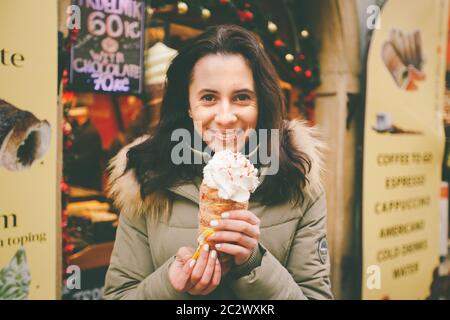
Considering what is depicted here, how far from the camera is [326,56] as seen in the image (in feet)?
14.5

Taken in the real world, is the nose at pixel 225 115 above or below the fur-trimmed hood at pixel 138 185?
above

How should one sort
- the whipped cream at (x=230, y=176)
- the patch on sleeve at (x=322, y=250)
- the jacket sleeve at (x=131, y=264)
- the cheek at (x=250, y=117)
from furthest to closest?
the patch on sleeve at (x=322, y=250) → the cheek at (x=250, y=117) → the jacket sleeve at (x=131, y=264) → the whipped cream at (x=230, y=176)

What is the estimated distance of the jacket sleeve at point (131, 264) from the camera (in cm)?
275

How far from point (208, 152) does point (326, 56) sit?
207 cm

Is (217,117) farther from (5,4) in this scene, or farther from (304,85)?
(304,85)

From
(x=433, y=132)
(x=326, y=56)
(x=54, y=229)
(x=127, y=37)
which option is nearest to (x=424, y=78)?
(x=433, y=132)

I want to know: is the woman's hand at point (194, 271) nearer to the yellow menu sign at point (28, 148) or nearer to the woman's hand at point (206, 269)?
the woman's hand at point (206, 269)

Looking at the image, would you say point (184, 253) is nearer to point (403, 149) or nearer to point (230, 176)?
point (230, 176)

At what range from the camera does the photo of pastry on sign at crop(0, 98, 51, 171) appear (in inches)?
108

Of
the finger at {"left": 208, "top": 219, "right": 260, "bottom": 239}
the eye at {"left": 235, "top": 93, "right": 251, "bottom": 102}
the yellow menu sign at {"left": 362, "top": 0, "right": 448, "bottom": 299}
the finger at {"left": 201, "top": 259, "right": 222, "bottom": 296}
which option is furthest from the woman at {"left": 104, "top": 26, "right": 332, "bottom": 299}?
the yellow menu sign at {"left": 362, "top": 0, "right": 448, "bottom": 299}

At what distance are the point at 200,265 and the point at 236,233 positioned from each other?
0.82 ft

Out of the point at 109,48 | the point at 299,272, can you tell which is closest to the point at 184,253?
the point at 299,272

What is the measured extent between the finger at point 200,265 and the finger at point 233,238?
0.07 meters

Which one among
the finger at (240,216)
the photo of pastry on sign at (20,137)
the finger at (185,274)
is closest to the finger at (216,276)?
the finger at (185,274)
